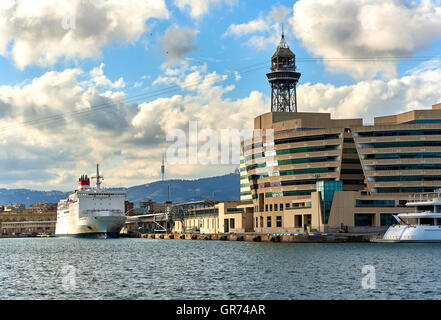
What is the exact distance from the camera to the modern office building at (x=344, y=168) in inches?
6260

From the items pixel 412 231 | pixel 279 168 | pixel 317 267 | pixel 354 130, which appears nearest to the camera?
pixel 317 267

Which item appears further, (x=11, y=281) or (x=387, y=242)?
(x=387, y=242)

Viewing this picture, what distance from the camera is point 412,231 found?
13462cm

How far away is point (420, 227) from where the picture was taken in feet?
440

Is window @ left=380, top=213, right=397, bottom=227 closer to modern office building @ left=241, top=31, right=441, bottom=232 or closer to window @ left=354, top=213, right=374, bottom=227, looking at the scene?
modern office building @ left=241, top=31, right=441, bottom=232

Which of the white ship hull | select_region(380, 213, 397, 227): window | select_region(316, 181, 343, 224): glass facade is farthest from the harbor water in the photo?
select_region(380, 213, 397, 227): window

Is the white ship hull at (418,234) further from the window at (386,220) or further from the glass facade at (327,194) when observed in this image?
the glass facade at (327,194)

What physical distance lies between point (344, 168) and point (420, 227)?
1743 inches

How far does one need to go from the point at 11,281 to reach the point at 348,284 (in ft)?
121

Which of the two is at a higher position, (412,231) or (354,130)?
Answer: (354,130)

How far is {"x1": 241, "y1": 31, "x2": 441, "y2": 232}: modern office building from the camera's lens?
15900 cm

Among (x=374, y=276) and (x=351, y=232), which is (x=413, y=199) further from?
(x=374, y=276)

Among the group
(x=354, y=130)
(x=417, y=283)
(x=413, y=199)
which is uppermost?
(x=354, y=130)
